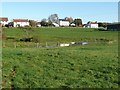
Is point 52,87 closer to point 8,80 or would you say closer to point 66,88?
point 66,88

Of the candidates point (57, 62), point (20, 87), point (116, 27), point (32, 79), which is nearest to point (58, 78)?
point (32, 79)

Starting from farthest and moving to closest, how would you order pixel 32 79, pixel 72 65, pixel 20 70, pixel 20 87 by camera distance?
1. pixel 72 65
2. pixel 20 70
3. pixel 32 79
4. pixel 20 87

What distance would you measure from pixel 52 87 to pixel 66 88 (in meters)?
0.88

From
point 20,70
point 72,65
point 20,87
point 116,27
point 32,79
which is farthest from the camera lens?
point 116,27

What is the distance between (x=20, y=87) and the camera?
20.2m

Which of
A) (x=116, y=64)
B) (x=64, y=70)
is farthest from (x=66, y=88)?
(x=116, y=64)

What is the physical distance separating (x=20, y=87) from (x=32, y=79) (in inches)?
68.9

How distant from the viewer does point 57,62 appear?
1070 inches

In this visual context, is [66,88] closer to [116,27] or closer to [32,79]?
[32,79]

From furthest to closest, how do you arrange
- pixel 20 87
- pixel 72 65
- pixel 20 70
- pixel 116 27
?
1. pixel 116 27
2. pixel 72 65
3. pixel 20 70
4. pixel 20 87

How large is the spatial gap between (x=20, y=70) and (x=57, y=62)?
4363 millimetres

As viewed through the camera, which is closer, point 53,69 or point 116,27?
point 53,69

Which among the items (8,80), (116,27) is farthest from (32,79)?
(116,27)

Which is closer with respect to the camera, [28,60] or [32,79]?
[32,79]
